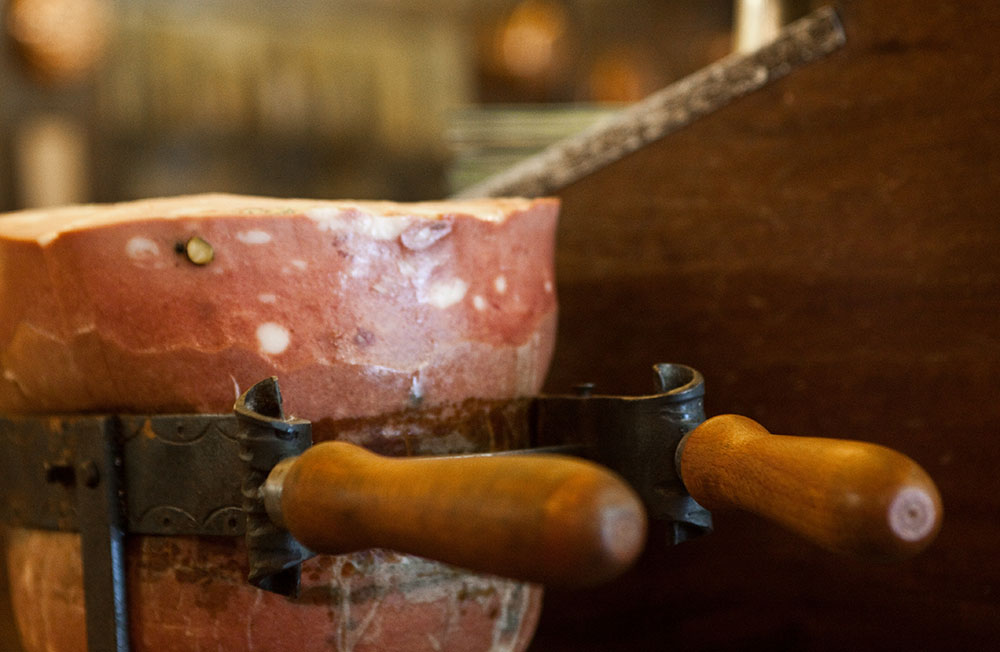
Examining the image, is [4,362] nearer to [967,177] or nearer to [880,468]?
[880,468]

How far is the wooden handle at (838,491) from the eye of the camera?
381 millimetres

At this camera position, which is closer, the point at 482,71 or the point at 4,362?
the point at 4,362

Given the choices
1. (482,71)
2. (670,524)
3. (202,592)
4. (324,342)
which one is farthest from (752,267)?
(482,71)

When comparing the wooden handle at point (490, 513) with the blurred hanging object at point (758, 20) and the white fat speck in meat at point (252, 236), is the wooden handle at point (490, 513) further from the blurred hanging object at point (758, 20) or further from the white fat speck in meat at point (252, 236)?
the blurred hanging object at point (758, 20)

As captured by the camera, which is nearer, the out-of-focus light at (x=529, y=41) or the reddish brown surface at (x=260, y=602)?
the reddish brown surface at (x=260, y=602)

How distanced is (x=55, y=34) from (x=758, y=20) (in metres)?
2.00

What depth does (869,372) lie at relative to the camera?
744mm

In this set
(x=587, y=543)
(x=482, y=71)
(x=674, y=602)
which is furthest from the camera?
(x=482, y=71)

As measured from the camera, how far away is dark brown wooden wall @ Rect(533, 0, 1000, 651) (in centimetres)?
71

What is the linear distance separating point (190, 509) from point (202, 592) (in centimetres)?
5

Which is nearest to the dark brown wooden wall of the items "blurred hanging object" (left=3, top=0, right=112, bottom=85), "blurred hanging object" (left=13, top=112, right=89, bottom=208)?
"blurred hanging object" (left=3, top=0, right=112, bottom=85)

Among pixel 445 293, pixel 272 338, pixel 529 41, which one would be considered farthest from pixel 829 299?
pixel 529 41

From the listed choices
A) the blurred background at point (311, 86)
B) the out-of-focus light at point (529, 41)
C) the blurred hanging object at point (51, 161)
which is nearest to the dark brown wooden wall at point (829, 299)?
the blurred background at point (311, 86)

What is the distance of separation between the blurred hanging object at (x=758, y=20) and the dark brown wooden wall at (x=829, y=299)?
9.0 inches
